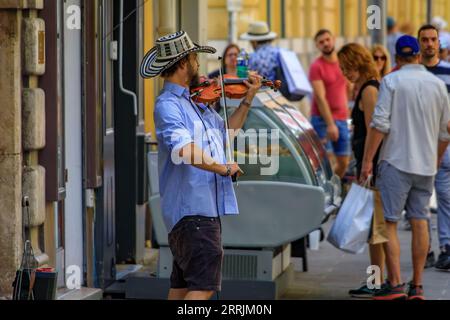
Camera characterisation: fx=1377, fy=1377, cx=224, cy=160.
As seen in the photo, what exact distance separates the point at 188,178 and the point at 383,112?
2.51 metres

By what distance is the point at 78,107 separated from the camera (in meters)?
8.74

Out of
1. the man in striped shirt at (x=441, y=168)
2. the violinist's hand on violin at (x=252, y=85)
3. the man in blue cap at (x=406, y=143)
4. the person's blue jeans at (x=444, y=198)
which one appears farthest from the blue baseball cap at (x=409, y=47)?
the violinist's hand on violin at (x=252, y=85)

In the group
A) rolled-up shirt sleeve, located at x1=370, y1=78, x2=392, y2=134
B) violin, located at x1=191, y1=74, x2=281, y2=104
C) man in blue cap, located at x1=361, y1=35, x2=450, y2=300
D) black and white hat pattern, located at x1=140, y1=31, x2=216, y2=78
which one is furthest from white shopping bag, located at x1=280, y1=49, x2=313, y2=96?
black and white hat pattern, located at x1=140, y1=31, x2=216, y2=78

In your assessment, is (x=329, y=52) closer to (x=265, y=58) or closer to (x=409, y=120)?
(x=265, y=58)

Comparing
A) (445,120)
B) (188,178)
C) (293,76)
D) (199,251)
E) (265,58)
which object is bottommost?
(199,251)

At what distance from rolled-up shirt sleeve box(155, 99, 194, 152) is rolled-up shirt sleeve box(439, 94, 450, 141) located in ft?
9.29

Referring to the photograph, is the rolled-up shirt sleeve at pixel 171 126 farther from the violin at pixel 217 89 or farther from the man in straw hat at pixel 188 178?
the violin at pixel 217 89

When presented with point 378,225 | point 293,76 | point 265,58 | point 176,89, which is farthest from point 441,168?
point 176,89

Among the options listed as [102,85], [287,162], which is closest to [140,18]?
[102,85]

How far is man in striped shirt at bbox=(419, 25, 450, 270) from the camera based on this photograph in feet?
33.4

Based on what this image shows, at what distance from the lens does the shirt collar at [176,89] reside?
6.75 metres

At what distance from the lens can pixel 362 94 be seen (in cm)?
924
